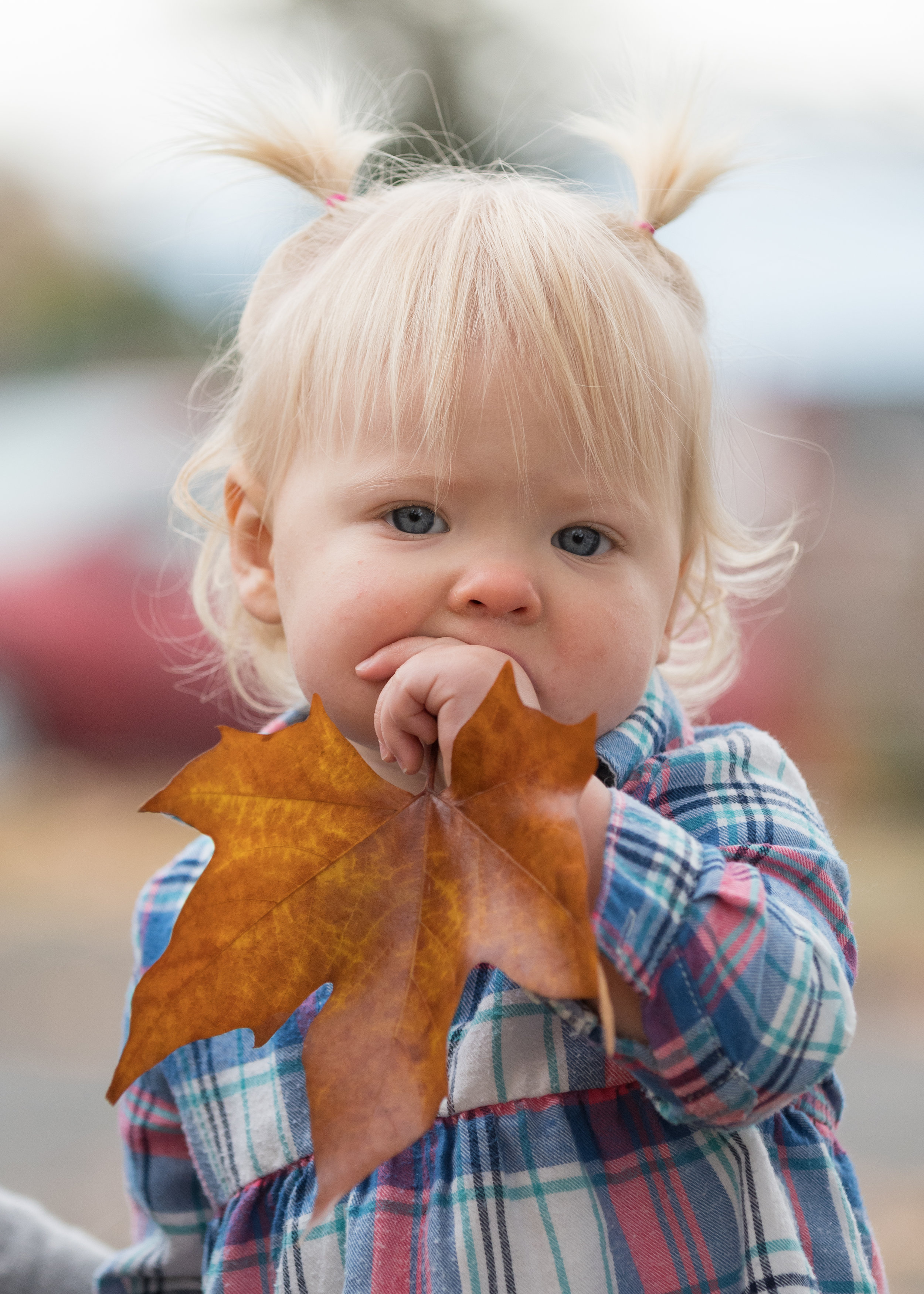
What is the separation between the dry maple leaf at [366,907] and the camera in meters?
0.73

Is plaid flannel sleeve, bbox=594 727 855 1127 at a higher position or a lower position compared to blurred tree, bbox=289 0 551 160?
lower

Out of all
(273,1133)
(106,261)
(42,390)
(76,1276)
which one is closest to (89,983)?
(76,1276)

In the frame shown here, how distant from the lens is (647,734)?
105 cm

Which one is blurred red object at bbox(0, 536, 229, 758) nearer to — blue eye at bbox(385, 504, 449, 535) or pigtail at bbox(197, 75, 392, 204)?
pigtail at bbox(197, 75, 392, 204)

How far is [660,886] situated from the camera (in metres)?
0.82

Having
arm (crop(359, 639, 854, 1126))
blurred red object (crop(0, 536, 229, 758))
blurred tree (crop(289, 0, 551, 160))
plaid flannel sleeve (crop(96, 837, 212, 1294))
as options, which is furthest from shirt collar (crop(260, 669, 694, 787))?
blurred tree (crop(289, 0, 551, 160))

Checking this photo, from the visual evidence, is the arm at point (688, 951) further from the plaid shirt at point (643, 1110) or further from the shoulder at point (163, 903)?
the shoulder at point (163, 903)

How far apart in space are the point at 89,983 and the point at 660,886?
8.22 feet

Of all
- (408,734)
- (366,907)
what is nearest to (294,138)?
(408,734)

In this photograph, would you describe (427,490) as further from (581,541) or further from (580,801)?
(580,801)

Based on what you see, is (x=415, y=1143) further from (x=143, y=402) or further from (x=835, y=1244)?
(x=143, y=402)

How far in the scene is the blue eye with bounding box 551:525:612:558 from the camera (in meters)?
0.99

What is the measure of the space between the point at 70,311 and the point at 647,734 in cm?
904

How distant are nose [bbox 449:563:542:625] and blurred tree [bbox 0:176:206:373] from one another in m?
8.26
